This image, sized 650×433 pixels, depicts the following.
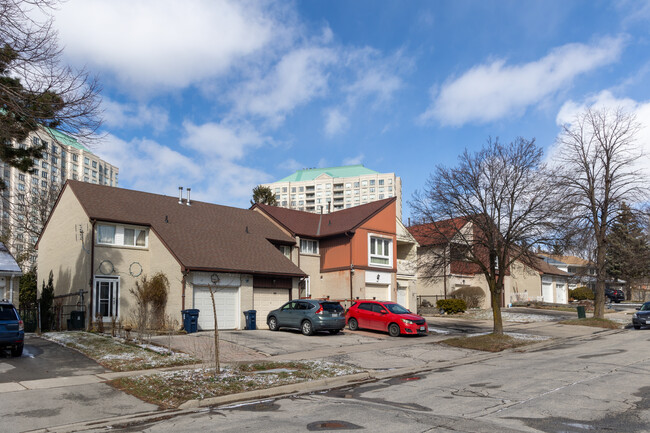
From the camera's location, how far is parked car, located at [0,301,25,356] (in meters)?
14.7

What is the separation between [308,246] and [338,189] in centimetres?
13068

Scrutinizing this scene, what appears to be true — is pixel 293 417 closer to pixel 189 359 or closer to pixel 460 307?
pixel 189 359

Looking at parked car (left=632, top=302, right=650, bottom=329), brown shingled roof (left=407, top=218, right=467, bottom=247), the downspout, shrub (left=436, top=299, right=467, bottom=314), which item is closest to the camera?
brown shingled roof (left=407, top=218, right=467, bottom=247)

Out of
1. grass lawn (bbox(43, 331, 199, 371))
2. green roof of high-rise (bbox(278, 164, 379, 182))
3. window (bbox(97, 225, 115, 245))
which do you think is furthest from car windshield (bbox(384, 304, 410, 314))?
green roof of high-rise (bbox(278, 164, 379, 182))

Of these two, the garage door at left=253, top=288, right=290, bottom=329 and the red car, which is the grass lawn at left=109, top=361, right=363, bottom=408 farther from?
the garage door at left=253, top=288, right=290, bottom=329

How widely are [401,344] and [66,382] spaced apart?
12.4 m

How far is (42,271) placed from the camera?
2984 centimetres

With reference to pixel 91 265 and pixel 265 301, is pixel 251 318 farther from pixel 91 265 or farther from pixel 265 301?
pixel 91 265

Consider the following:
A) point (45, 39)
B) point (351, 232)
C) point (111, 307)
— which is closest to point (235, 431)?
point (45, 39)

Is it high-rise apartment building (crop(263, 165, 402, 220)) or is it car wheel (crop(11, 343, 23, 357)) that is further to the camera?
high-rise apartment building (crop(263, 165, 402, 220))

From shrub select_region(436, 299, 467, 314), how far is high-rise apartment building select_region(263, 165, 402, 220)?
119 meters

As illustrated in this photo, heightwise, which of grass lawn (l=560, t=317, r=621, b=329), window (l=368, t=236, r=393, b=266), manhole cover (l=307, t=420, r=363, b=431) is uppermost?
window (l=368, t=236, r=393, b=266)

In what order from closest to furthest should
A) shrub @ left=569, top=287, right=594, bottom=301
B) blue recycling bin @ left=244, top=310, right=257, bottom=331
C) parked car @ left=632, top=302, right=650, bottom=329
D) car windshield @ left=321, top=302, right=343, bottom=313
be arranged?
car windshield @ left=321, top=302, right=343, bottom=313 → blue recycling bin @ left=244, top=310, right=257, bottom=331 → parked car @ left=632, top=302, right=650, bottom=329 → shrub @ left=569, top=287, right=594, bottom=301

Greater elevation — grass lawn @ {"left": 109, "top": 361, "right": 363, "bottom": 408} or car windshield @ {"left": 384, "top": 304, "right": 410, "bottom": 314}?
car windshield @ {"left": 384, "top": 304, "right": 410, "bottom": 314}
